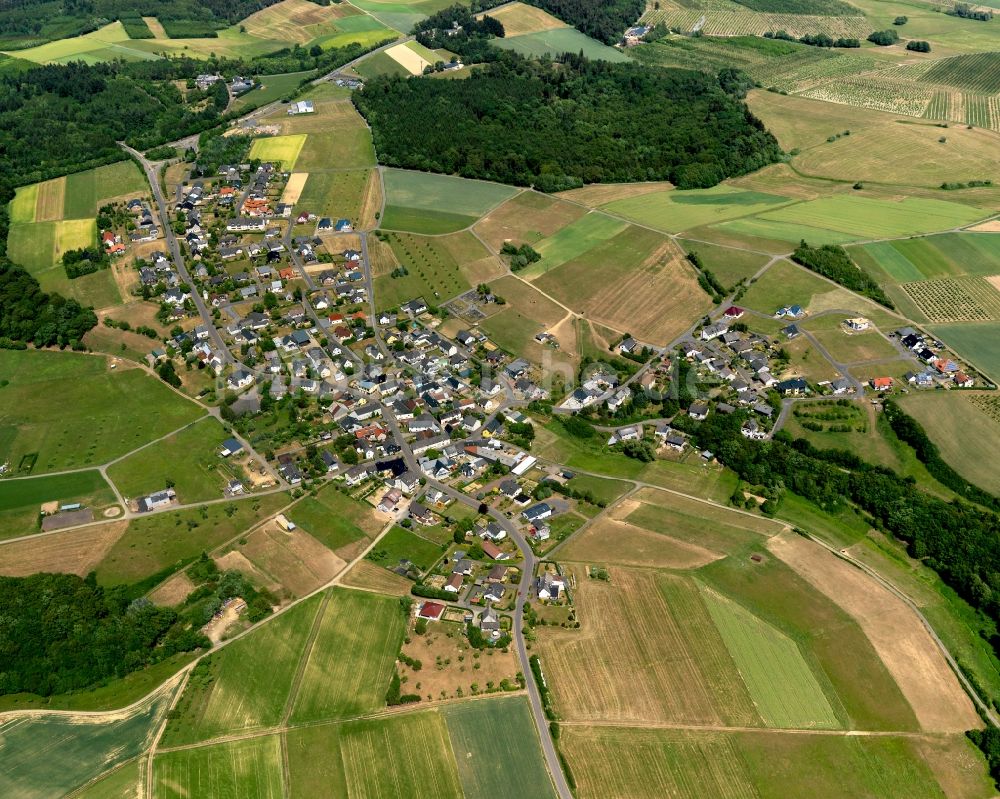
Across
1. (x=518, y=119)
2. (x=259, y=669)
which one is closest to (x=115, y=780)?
(x=259, y=669)

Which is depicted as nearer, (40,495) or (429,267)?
(40,495)

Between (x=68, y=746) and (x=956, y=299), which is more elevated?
(x=956, y=299)

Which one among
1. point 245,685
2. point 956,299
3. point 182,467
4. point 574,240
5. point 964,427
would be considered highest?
point 956,299

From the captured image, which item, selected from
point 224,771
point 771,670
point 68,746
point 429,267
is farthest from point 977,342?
point 68,746

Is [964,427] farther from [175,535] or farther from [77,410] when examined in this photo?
[77,410]

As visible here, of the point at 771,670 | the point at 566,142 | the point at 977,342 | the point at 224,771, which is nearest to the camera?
the point at 224,771

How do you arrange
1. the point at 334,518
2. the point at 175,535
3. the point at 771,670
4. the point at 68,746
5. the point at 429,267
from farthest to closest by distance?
1. the point at 429,267
2. the point at 334,518
3. the point at 175,535
4. the point at 771,670
5. the point at 68,746

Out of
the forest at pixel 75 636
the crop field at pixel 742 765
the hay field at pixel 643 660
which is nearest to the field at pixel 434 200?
the hay field at pixel 643 660
